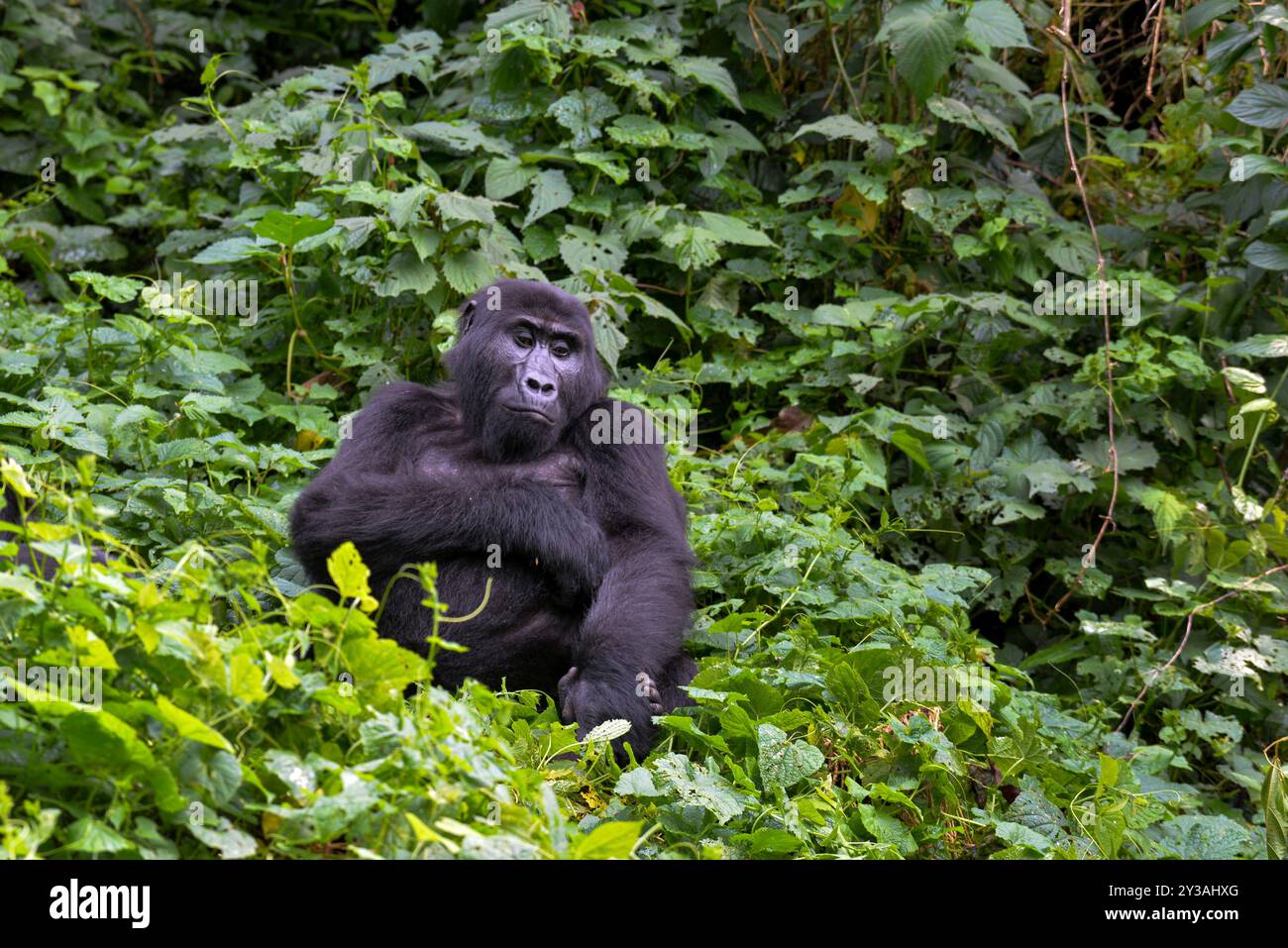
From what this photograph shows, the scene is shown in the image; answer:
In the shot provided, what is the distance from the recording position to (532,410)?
Result: 4.71 m

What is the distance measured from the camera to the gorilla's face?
4734mm

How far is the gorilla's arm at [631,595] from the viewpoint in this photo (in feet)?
14.1

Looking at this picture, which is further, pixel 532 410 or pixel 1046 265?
pixel 1046 265

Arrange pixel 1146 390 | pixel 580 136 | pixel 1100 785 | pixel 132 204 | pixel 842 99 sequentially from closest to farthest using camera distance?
1. pixel 1100 785
2. pixel 1146 390
3. pixel 580 136
4. pixel 842 99
5. pixel 132 204

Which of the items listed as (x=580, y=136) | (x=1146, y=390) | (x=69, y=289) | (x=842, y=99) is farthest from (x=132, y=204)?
(x=1146, y=390)

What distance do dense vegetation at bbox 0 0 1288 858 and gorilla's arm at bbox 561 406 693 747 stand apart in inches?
8.1

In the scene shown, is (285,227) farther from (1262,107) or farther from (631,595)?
(1262,107)

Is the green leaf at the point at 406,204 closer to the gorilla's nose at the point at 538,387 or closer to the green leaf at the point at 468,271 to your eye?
the green leaf at the point at 468,271

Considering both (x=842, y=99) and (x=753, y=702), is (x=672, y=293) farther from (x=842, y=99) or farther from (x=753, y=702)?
(x=753, y=702)

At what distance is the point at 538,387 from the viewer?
15.5ft

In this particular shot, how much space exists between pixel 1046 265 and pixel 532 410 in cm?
339
